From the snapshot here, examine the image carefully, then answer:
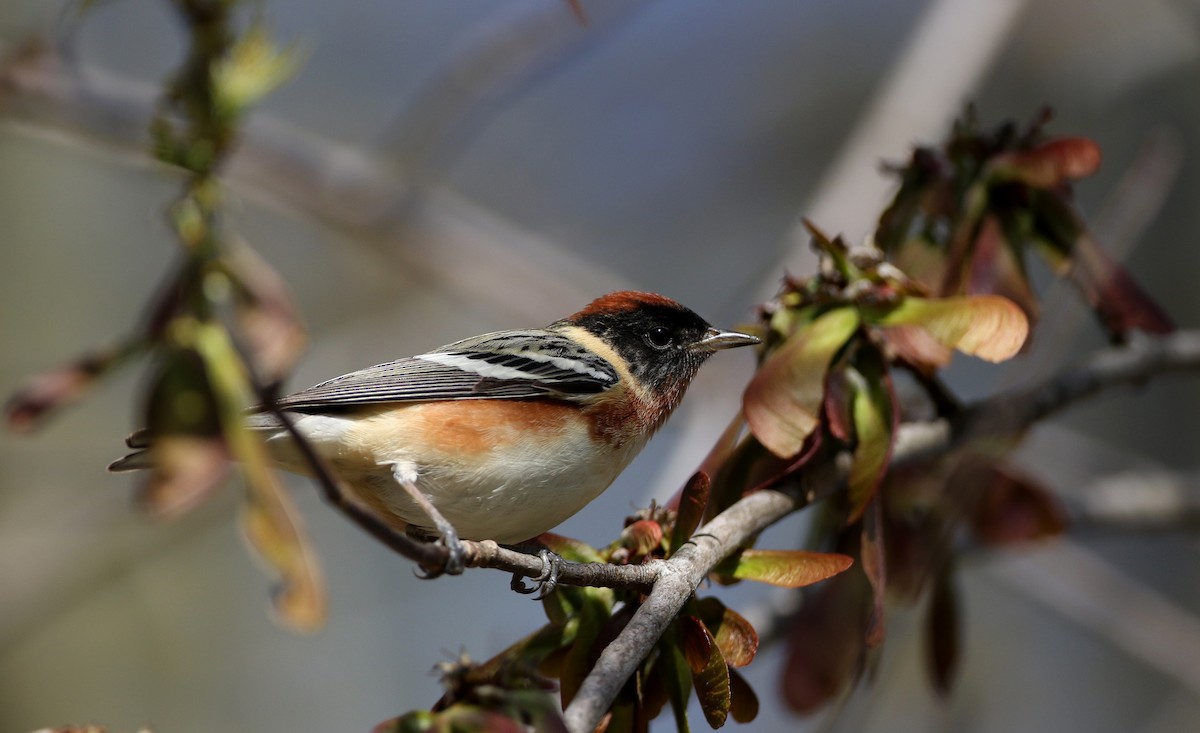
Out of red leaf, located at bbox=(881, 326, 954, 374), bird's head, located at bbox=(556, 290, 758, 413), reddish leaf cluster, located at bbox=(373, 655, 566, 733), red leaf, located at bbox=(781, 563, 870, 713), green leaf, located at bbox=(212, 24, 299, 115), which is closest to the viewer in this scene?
reddish leaf cluster, located at bbox=(373, 655, 566, 733)

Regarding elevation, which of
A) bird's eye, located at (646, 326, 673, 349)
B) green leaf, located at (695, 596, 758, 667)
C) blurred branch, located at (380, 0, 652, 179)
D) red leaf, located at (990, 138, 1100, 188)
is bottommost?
green leaf, located at (695, 596, 758, 667)

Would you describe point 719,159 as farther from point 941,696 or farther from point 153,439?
point 153,439

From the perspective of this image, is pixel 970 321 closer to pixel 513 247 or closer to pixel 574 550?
pixel 574 550

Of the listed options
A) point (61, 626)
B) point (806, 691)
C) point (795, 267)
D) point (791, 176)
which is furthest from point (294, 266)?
point (806, 691)

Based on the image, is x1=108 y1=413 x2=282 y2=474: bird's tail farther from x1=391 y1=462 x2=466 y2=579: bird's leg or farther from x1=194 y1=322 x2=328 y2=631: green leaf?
x1=194 y1=322 x2=328 y2=631: green leaf

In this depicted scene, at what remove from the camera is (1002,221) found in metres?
2.88

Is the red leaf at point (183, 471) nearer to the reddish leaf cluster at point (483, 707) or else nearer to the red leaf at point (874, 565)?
the reddish leaf cluster at point (483, 707)

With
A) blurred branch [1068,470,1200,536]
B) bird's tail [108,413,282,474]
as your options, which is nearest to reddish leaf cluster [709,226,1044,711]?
bird's tail [108,413,282,474]

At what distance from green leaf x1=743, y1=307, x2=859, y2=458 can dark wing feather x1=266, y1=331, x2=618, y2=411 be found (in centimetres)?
81

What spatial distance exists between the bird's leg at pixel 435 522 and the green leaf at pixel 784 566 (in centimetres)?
60

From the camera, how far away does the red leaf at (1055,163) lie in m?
2.74

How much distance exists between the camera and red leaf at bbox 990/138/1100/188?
2738mm

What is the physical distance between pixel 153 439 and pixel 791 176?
23.3ft

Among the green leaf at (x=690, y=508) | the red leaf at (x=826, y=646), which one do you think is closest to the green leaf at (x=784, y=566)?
the green leaf at (x=690, y=508)
